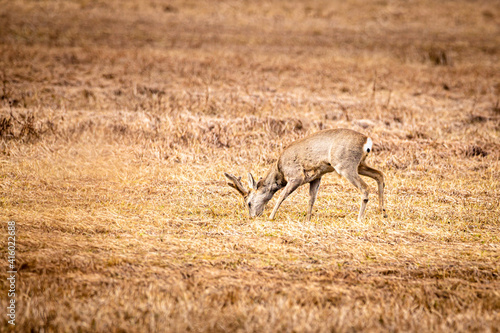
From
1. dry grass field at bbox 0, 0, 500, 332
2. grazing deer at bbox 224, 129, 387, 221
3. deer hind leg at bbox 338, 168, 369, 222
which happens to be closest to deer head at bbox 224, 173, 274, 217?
grazing deer at bbox 224, 129, 387, 221

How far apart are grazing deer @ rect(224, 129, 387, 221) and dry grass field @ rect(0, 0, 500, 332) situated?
1.12 ft

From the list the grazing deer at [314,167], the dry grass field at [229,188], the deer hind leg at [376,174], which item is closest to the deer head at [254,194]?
the grazing deer at [314,167]

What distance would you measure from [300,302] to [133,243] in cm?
265

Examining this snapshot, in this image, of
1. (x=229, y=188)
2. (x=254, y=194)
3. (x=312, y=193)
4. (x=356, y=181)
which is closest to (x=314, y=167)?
(x=312, y=193)

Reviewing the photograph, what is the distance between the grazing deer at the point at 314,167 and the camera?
801 cm

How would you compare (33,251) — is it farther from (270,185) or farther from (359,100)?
(359,100)

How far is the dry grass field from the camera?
16.7 ft

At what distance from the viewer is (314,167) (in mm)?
8250

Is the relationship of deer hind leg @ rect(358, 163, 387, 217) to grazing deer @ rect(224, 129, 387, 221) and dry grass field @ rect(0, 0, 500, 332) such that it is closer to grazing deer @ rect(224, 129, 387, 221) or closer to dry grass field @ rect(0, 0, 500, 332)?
grazing deer @ rect(224, 129, 387, 221)

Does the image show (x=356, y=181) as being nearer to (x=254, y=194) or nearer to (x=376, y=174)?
(x=376, y=174)

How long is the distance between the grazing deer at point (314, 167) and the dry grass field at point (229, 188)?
1.12ft

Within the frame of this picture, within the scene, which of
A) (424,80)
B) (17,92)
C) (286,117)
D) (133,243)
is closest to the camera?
(133,243)

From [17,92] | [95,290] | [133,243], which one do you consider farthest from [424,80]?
[95,290]

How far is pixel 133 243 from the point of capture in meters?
6.68
